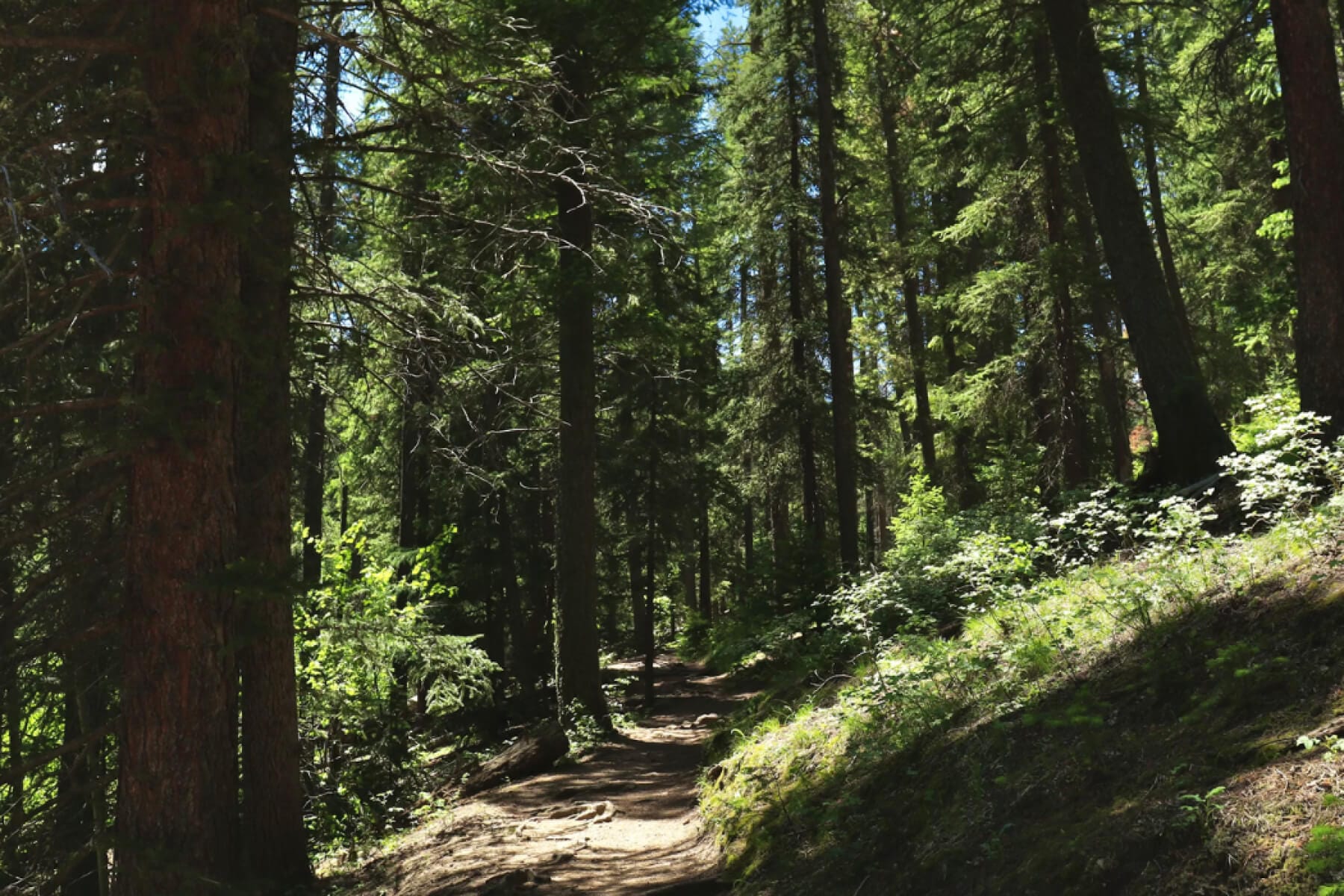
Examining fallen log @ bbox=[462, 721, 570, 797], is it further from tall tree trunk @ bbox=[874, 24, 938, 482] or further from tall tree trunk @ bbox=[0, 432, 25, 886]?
tall tree trunk @ bbox=[874, 24, 938, 482]

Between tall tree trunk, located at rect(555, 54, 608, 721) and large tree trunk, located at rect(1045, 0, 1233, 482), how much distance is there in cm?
676

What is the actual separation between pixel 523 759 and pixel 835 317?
32.8ft

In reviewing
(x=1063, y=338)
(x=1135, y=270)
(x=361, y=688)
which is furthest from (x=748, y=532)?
(x=1135, y=270)

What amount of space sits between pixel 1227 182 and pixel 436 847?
85.8ft

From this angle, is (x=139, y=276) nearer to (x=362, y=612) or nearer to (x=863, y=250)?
(x=362, y=612)

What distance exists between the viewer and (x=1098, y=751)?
15.0 feet

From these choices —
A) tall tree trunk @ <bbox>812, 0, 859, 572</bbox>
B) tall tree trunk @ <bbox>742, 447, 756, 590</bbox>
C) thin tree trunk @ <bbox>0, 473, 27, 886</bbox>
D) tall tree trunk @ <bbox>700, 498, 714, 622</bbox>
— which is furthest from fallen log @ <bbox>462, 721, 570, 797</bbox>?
tall tree trunk @ <bbox>700, 498, 714, 622</bbox>

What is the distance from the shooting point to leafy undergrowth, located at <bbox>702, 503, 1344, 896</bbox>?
3.54 meters

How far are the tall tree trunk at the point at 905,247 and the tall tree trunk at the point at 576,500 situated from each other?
33.9 feet

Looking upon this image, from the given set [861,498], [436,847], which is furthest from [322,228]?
[861,498]

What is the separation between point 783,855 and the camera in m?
6.04

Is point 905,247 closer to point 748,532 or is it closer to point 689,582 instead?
point 748,532

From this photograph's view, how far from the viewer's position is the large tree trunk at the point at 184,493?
5.05 metres

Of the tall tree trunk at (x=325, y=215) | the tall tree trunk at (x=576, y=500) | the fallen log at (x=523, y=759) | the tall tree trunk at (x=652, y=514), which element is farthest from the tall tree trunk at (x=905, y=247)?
the tall tree trunk at (x=325, y=215)
